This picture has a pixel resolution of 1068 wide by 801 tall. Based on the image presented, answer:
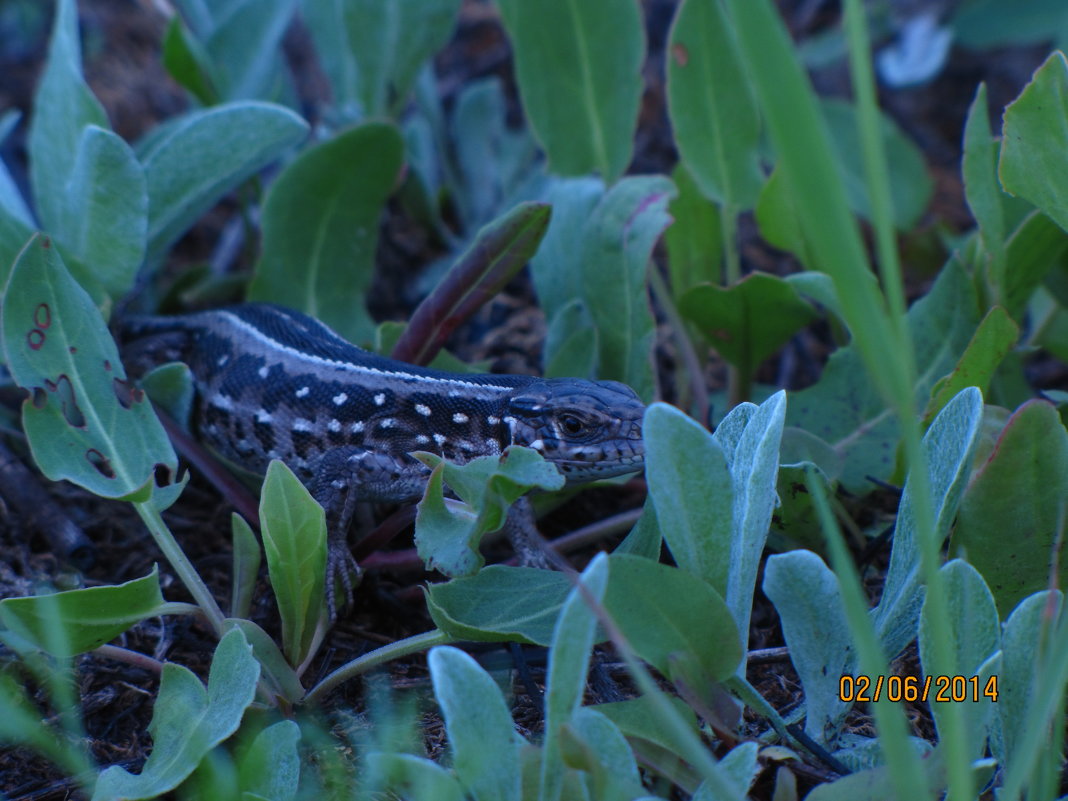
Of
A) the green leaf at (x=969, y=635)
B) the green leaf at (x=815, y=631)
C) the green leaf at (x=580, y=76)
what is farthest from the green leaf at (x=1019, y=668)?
the green leaf at (x=580, y=76)

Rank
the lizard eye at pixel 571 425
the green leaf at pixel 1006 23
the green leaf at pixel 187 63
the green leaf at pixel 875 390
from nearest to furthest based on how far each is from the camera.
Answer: the lizard eye at pixel 571 425, the green leaf at pixel 875 390, the green leaf at pixel 187 63, the green leaf at pixel 1006 23

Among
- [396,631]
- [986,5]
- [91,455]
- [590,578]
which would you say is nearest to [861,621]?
[590,578]

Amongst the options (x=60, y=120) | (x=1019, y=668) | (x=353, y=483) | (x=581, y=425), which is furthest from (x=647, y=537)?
(x=60, y=120)

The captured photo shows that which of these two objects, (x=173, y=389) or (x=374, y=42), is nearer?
(x=173, y=389)

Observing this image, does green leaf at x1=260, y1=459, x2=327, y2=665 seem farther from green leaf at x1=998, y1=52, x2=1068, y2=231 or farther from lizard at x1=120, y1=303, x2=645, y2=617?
green leaf at x1=998, y1=52, x2=1068, y2=231

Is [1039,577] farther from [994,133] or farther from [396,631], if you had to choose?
[994,133]

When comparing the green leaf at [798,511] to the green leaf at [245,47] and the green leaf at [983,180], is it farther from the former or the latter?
the green leaf at [245,47]
